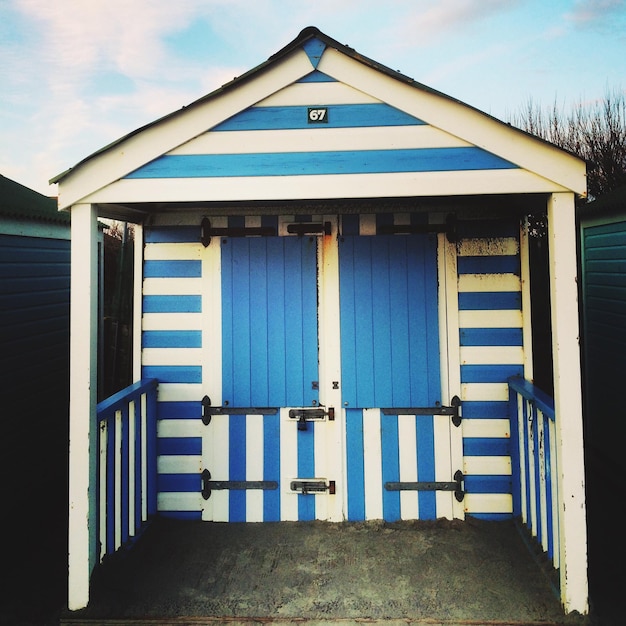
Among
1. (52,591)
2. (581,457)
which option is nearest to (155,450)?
(52,591)

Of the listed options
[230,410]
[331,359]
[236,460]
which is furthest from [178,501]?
[331,359]

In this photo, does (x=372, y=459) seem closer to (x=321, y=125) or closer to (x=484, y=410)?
(x=484, y=410)

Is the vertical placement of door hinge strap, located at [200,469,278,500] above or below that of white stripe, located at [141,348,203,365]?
below

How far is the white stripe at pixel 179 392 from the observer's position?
3.73 m

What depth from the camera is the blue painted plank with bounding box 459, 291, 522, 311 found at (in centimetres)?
363

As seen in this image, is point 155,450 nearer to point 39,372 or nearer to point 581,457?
point 39,372

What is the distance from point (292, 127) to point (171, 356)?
2.03 m

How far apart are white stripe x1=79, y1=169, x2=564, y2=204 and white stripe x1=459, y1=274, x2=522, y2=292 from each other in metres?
1.16

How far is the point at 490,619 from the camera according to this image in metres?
2.49

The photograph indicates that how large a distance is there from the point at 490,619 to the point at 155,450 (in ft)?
8.34

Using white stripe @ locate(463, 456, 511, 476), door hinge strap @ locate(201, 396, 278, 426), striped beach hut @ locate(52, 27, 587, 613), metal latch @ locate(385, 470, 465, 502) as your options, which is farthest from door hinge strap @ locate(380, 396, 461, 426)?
door hinge strap @ locate(201, 396, 278, 426)

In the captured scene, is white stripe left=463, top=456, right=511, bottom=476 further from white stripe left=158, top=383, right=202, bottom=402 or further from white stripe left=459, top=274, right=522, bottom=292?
white stripe left=158, top=383, right=202, bottom=402

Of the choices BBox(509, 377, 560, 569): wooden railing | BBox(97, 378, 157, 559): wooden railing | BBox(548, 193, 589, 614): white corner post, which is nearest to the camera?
BBox(548, 193, 589, 614): white corner post

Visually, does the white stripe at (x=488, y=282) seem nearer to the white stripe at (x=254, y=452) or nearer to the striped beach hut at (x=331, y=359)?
the striped beach hut at (x=331, y=359)
